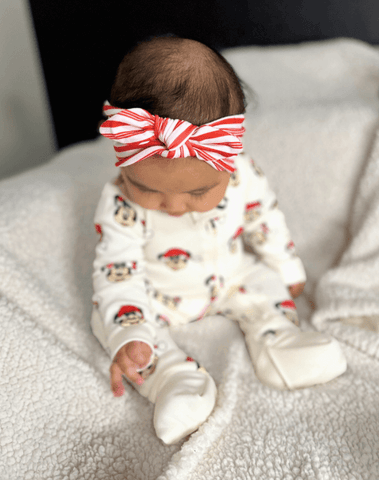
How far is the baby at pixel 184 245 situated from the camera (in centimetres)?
56

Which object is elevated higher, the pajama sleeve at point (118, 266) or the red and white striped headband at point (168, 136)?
the red and white striped headband at point (168, 136)

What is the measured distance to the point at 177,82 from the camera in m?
0.55

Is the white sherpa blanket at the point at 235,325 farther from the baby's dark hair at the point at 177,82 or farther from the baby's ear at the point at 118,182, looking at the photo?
the baby's dark hair at the point at 177,82

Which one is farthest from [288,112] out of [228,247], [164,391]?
[164,391]

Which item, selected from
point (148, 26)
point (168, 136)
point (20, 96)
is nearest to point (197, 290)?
point (168, 136)

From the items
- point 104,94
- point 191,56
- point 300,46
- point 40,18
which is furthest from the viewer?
point 104,94

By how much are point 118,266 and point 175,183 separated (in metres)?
0.21

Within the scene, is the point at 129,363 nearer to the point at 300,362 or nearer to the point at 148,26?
the point at 300,362

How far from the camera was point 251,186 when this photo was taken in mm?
814

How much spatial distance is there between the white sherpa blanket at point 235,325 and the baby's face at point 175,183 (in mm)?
272

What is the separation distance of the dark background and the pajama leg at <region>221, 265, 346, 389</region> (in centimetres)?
65

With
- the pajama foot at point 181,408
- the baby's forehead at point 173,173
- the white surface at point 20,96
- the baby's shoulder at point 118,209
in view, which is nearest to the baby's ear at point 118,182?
the baby's shoulder at point 118,209

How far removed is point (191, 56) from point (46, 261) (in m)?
0.48

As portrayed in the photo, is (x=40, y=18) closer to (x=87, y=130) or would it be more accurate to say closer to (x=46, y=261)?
(x=87, y=130)
